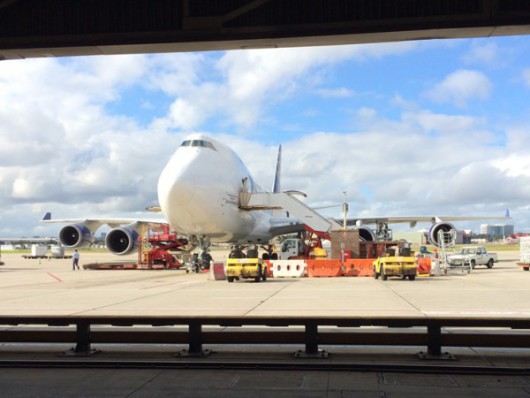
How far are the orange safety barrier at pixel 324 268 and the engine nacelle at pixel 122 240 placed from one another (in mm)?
13665

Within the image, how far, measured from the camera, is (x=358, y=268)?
2798 centimetres

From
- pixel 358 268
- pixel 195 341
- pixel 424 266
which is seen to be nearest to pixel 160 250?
pixel 358 268

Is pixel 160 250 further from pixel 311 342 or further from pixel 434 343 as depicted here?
pixel 434 343

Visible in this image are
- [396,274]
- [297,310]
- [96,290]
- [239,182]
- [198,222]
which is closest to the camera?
[297,310]

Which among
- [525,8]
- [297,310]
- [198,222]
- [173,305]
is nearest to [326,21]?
[525,8]

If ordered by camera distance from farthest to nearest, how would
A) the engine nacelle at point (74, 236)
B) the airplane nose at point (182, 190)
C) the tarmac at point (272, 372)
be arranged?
1. the engine nacelle at point (74, 236)
2. the airplane nose at point (182, 190)
3. the tarmac at point (272, 372)

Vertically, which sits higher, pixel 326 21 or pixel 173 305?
pixel 326 21

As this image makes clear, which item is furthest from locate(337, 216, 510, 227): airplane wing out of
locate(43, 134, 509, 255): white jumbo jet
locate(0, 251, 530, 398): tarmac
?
locate(0, 251, 530, 398): tarmac

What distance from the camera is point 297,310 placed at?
13.3m

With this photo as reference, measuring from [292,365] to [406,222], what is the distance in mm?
40247

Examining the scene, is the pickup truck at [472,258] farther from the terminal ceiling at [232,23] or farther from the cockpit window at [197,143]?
the terminal ceiling at [232,23]

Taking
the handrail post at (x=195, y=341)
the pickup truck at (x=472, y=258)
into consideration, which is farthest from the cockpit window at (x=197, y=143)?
the handrail post at (x=195, y=341)

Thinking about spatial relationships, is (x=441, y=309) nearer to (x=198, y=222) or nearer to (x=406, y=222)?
(x=198, y=222)

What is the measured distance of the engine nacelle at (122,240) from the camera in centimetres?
3647
